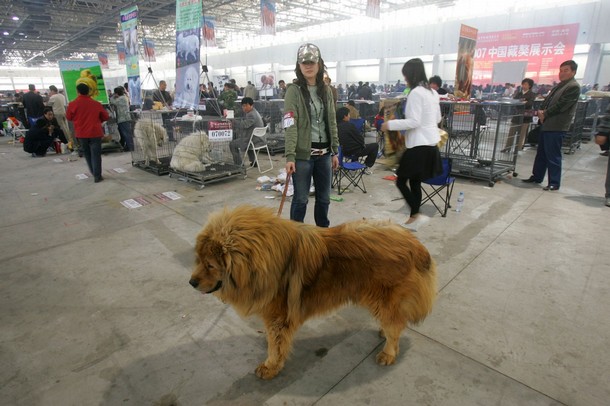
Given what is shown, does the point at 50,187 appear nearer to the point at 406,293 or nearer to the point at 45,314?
the point at 45,314

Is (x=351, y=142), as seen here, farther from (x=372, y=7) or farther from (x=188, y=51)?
(x=372, y=7)

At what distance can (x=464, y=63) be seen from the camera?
8398 mm

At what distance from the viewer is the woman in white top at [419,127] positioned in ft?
10.2

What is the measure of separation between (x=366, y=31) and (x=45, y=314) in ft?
89.7

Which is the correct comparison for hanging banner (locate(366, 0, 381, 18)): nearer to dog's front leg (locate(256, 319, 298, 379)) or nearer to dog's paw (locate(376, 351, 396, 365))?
dog's paw (locate(376, 351, 396, 365))

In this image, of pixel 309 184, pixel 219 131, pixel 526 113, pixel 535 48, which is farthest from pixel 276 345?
pixel 535 48

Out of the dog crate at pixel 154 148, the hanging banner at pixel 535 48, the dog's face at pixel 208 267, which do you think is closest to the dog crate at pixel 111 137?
the dog crate at pixel 154 148

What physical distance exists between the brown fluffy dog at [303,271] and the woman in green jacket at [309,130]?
1.21 metres

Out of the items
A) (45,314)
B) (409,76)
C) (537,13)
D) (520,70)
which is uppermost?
(537,13)

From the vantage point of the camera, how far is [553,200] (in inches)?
208

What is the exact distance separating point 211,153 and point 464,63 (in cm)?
675

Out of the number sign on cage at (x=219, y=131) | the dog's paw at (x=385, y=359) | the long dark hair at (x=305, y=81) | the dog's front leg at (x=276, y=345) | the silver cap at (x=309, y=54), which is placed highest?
the silver cap at (x=309, y=54)

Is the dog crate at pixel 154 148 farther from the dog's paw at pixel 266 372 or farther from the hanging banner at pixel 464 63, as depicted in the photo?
the hanging banner at pixel 464 63

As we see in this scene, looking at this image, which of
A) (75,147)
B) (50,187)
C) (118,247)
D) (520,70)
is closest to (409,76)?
(118,247)
